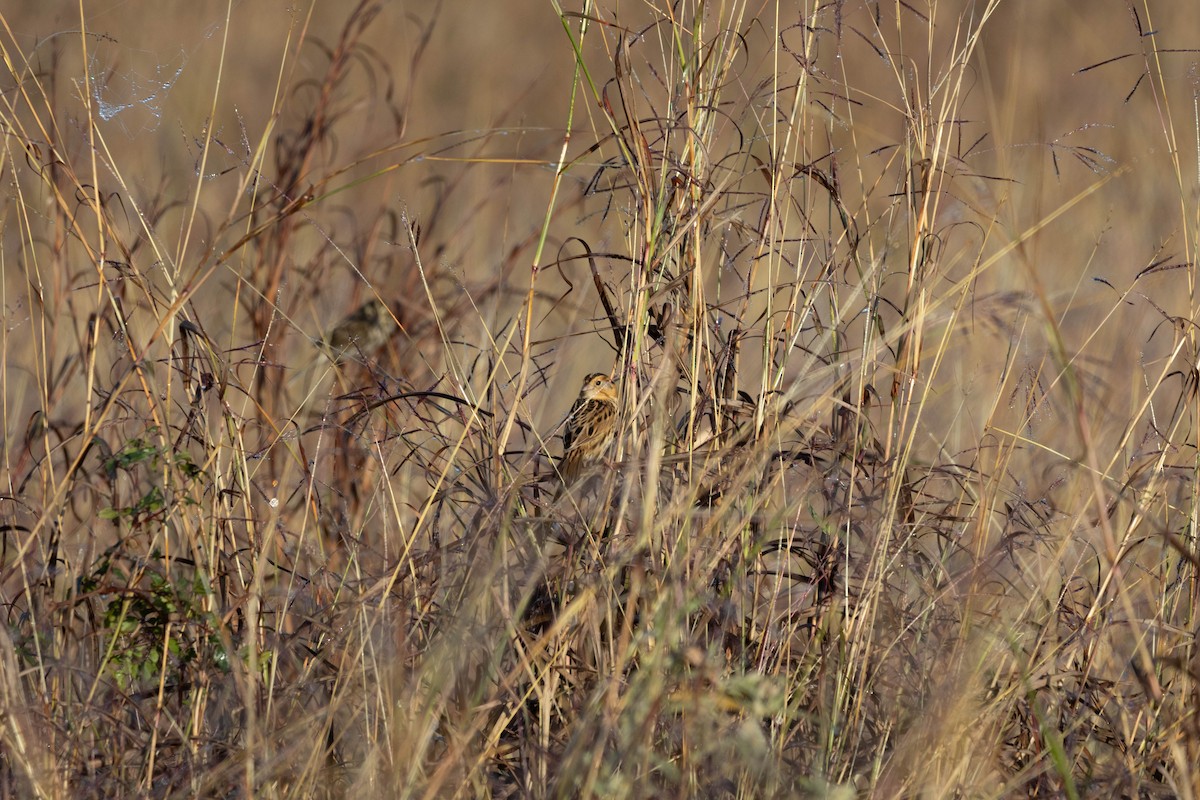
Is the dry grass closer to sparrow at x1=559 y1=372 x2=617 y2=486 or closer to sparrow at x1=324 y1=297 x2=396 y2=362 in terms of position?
sparrow at x1=559 y1=372 x2=617 y2=486

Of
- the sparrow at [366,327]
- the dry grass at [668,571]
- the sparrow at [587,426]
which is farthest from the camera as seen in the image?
the sparrow at [366,327]

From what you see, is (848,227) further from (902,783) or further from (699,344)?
(902,783)

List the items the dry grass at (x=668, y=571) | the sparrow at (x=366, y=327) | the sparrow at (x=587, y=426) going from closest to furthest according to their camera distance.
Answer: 1. the dry grass at (x=668, y=571)
2. the sparrow at (x=587, y=426)
3. the sparrow at (x=366, y=327)

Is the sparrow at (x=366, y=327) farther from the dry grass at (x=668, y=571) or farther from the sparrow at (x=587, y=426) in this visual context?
the dry grass at (x=668, y=571)

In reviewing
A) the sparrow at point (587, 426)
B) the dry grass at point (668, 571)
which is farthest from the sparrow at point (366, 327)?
the dry grass at point (668, 571)

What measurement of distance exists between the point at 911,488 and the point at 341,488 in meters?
1.72

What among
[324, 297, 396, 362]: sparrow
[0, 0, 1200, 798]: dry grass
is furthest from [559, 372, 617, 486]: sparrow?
[324, 297, 396, 362]: sparrow

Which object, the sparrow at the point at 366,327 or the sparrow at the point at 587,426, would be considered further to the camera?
the sparrow at the point at 366,327

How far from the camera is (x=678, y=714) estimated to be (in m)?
2.14

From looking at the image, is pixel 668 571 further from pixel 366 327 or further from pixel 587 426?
pixel 366 327

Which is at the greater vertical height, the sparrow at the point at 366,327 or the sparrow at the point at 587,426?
the sparrow at the point at 366,327

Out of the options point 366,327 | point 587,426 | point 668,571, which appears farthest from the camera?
point 366,327

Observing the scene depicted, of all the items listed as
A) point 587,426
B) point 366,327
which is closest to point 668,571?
point 587,426

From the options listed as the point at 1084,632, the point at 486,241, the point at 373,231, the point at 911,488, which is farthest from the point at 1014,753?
the point at 486,241
